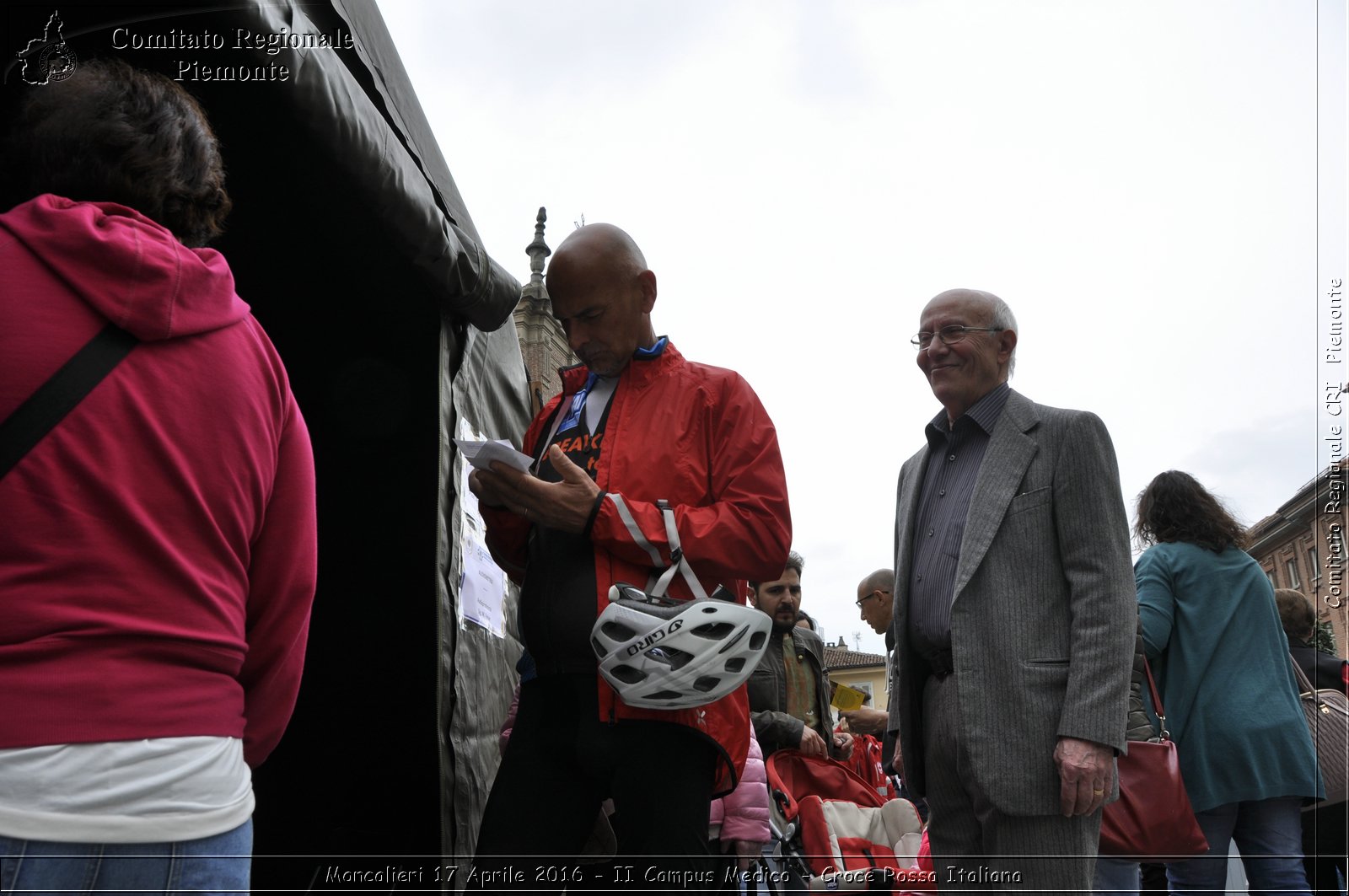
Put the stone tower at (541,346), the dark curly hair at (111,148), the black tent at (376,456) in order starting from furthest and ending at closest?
the stone tower at (541,346) → the black tent at (376,456) → the dark curly hair at (111,148)

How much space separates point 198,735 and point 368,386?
90.3 inches

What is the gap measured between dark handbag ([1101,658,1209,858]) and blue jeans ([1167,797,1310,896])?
24.2 inches

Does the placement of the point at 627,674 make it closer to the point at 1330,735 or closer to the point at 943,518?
the point at 943,518

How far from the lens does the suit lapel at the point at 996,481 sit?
2633 millimetres

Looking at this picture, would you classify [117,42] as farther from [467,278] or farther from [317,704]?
[317,704]

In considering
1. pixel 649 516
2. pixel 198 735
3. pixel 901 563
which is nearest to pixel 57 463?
pixel 198 735

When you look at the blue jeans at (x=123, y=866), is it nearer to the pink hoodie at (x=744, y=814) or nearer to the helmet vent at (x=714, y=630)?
the helmet vent at (x=714, y=630)

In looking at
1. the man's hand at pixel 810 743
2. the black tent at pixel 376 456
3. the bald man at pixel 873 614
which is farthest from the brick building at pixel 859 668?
the black tent at pixel 376 456

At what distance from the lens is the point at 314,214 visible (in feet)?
10.5

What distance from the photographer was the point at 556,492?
234 centimetres

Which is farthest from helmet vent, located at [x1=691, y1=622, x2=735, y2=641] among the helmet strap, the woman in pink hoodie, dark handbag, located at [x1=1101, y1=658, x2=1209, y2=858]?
dark handbag, located at [x1=1101, y1=658, x2=1209, y2=858]

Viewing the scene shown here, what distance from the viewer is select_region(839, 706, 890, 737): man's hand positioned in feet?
21.0

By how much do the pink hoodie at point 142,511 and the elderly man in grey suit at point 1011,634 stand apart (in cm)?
165

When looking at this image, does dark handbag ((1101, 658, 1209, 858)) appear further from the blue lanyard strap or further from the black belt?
the blue lanyard strap
